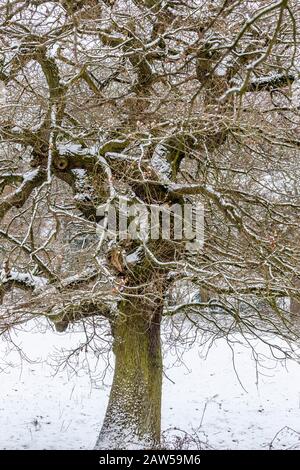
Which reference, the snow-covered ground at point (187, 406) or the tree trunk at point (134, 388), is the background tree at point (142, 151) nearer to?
the tree trunk at point (134, 388)

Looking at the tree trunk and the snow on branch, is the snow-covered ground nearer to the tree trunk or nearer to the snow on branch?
the tree trunk

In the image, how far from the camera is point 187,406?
912 cm

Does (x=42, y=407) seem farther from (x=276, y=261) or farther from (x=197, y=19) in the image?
(x=197, y=19)

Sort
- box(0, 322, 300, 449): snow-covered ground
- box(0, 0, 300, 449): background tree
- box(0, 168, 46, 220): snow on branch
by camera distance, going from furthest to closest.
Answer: box(0, 322, 300, 449): snow-covered ground
box(0, 168, 46, 220): snow on branch
box(0, 0, 300, 449): background tree

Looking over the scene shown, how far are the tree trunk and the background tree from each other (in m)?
0.02

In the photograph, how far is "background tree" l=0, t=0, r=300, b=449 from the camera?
16.4 ft

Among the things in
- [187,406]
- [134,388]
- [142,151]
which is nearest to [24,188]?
[142,151]

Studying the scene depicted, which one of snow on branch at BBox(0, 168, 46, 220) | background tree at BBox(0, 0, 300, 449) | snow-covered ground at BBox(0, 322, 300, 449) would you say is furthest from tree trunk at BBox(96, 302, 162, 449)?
snow on branch at BBox(0, 168, 46, 220)

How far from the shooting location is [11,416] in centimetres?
846

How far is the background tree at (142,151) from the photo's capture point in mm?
4984

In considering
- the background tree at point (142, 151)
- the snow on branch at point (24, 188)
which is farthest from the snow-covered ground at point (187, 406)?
the snow on branch at point (24, 188)

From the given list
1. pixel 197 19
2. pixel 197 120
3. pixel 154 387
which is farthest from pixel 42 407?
pixel 197 19

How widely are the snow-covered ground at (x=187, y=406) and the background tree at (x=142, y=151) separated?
66.0 inches

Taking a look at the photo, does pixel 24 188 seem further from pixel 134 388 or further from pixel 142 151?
pixel 134 388
